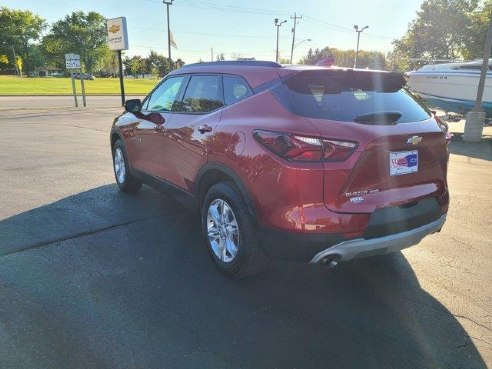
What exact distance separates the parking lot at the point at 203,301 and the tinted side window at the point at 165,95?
1273mm

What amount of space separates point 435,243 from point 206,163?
2.53m

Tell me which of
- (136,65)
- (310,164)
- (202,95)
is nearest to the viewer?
(310,164)

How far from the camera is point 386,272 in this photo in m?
3.66

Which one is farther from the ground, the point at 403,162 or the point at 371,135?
the point at 371,135

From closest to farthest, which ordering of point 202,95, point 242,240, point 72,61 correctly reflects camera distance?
point 242,240 → point 202,95 → point 72,61

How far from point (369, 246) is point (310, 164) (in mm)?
727

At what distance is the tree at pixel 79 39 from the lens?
10494 centimetres

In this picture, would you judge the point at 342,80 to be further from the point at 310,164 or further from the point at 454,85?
the point at 454,85

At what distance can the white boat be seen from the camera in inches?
530

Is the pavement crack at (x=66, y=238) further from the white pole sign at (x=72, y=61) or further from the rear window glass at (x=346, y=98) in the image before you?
the white pole sign at (x=72, y=61)

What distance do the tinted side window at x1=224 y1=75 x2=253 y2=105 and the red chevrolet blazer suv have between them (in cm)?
1

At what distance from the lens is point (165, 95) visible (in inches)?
185

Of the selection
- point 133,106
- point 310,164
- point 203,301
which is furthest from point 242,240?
point 133,106

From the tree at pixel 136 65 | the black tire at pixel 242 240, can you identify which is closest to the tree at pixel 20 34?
the tree at pixel 136 65
